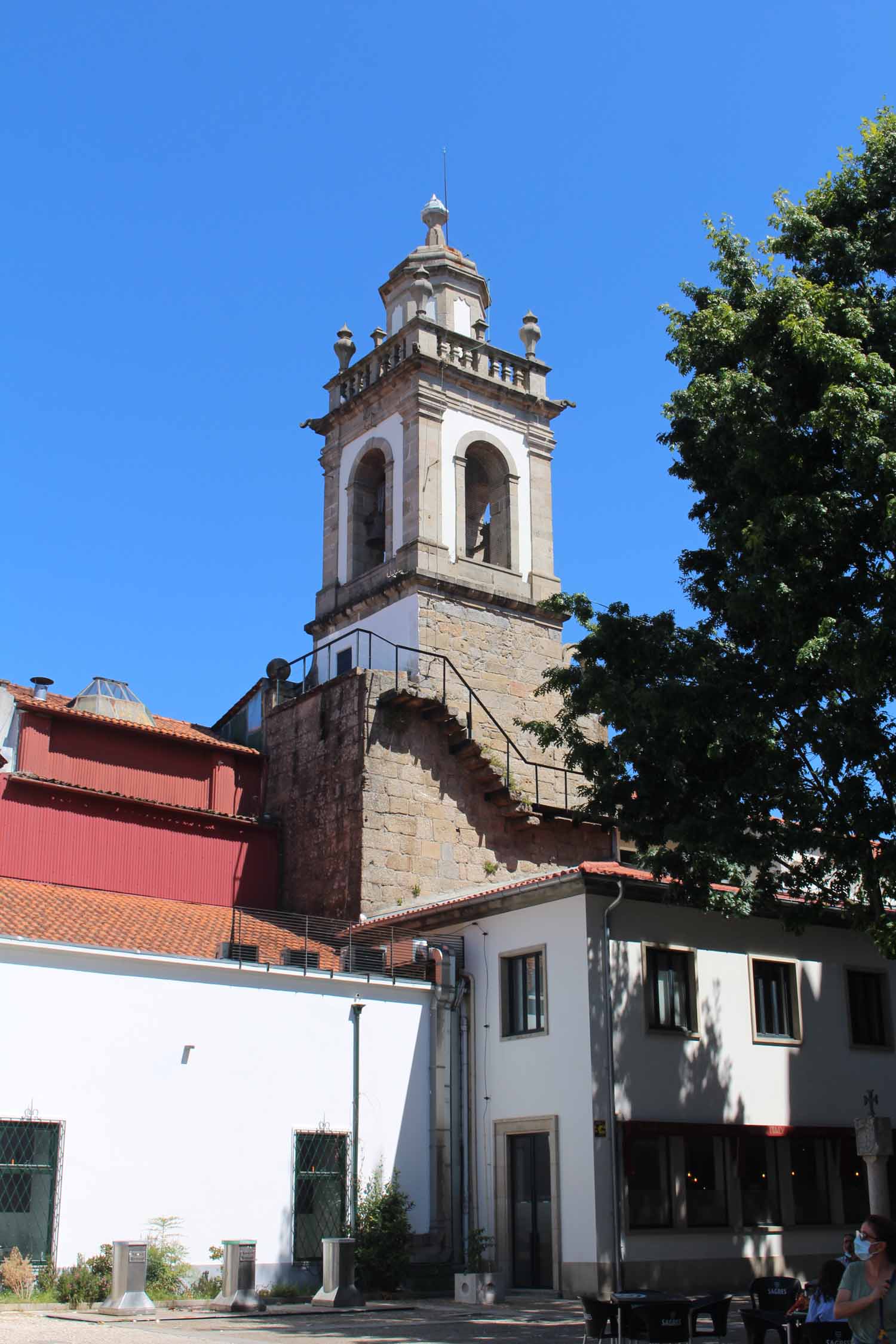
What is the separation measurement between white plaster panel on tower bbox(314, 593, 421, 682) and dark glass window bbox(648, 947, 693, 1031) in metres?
9.83

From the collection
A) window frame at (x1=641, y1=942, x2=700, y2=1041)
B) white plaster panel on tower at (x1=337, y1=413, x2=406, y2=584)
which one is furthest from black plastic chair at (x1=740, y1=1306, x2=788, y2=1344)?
white plaster panel on tower at (x1=337, y1=413, x2=406, y2=584)

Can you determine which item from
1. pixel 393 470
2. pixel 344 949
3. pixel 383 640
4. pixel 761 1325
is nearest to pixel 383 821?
pixel 344 949

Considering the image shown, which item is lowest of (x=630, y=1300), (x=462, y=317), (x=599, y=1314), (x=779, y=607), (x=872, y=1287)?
(x=599, y=1314)

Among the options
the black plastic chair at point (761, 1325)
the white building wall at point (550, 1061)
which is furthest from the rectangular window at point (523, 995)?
the black plastic chair at point (761, 1325)

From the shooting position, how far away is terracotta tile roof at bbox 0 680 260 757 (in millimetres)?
28980

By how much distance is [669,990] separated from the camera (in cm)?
2294

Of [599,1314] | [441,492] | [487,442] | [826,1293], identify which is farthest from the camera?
[487,442]

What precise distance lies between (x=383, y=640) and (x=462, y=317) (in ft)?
32.9

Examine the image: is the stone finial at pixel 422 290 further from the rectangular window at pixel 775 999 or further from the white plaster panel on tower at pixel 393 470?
the rectangular window at pixel 775 999

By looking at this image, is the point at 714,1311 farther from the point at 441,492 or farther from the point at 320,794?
the point at 441,492

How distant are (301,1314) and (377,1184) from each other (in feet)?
13.2

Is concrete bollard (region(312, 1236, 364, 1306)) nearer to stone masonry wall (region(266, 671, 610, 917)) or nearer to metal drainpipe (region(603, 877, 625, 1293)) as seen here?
metal drainpipe (region(603, 877, 625, 1293))

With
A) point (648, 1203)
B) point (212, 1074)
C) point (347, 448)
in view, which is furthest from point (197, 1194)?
point (347, 448)

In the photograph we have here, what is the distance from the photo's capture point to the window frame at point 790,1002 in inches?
931
